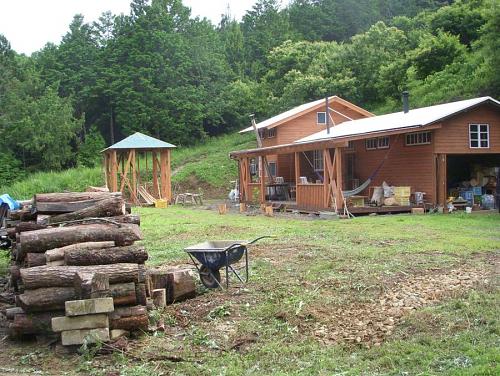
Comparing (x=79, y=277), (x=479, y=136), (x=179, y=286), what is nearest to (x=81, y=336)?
(x=79, y=277)

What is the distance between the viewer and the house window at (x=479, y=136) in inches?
831

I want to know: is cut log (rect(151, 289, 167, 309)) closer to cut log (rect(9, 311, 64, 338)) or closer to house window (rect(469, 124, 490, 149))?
cut log (rect(9, 311, 64, 338))

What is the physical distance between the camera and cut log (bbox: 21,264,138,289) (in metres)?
6.47

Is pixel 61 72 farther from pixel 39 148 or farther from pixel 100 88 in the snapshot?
pixel 39 148

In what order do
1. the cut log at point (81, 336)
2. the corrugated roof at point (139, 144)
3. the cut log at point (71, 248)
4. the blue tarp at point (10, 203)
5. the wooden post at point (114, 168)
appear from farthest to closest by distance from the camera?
1. the wooden post at point (114, 168)
2. the corrugated roof at point (139, 144)
3. the blue tarp at point (10, 203)
4. the cut log at point (71, 248)
5. the cut log at point (81, 336)

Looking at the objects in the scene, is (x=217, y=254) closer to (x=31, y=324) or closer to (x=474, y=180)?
(x=31, y=324)

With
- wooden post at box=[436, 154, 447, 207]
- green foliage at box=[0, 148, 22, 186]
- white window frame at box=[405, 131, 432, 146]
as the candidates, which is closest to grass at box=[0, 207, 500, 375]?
wooden post at box=[436, 154, 447, 207]

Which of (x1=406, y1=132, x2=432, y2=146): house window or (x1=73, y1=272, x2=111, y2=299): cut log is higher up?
(x1=406, y1=132, x2=432, y2=146): house window

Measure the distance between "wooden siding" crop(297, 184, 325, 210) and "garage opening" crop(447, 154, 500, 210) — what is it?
4583mm

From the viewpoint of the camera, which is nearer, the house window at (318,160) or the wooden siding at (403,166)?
the wooden siding at (403,166)

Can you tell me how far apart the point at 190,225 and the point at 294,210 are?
6782 millimetres

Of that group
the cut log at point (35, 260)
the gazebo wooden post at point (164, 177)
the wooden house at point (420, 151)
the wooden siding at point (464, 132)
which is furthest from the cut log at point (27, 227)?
the gazebo wooden post at point (164, 177)

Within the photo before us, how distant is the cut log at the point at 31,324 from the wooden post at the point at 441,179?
16.6 m

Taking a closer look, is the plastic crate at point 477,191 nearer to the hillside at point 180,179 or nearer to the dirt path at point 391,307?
the dirt path at point 391,307
